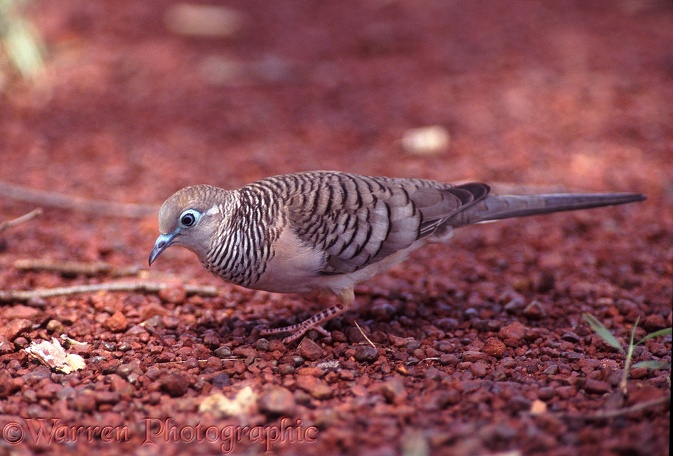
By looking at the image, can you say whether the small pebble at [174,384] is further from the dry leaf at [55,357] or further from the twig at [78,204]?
the twig at [78,204]

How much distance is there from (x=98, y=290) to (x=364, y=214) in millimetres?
2003

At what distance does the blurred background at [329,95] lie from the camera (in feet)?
23.9

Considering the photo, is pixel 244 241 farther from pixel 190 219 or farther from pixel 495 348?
pixel 495 348

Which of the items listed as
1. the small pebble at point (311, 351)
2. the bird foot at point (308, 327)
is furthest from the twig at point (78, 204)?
the small pebble at point (311, 351)

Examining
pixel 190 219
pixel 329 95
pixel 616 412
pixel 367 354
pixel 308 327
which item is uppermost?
pixel 329 95

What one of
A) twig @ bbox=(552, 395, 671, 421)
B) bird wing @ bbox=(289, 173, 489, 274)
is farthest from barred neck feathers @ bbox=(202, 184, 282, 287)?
twig @ bbox=(552, 395, 671, 421)

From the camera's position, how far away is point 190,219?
429 cm

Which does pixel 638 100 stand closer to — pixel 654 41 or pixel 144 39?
pixel 654 41

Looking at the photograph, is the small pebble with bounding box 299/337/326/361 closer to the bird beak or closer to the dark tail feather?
the bird beak

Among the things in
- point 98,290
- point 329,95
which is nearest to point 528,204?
A: point 98,290

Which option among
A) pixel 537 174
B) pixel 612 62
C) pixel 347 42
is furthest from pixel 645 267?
pixel 347 42

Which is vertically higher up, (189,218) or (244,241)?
(189,218)

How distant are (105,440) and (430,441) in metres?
1.53

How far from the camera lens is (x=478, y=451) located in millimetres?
2938
